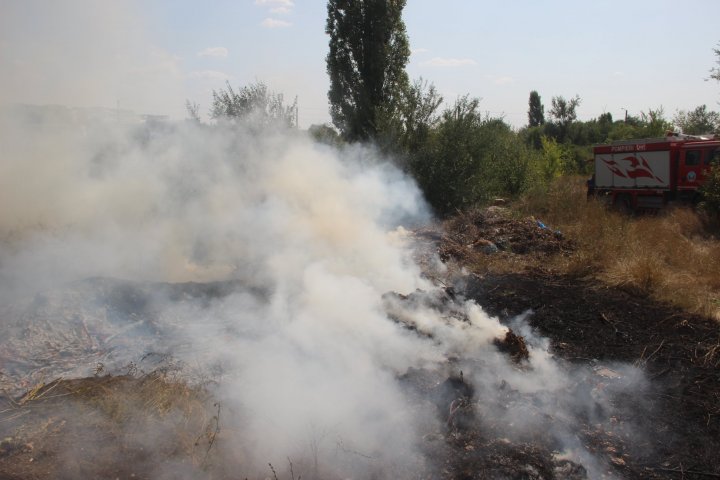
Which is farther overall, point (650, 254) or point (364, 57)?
point (364, 57)

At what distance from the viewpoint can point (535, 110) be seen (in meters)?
54.9

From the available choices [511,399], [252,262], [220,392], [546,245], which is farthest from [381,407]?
[546,245]

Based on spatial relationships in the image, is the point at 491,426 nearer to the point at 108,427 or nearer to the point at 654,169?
the point at 108,427

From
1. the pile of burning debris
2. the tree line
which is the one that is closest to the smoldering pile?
the pile of burning debris

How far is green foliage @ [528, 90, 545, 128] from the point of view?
5475cm

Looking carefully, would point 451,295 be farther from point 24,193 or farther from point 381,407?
point 24,193

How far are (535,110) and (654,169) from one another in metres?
44.8

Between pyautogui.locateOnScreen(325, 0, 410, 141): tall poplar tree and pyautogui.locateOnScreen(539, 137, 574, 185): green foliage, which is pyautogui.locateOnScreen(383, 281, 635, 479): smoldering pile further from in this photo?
pyautogui.locateOnScreen(539, 137, 574, 185): green foliage

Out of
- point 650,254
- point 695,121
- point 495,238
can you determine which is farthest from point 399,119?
point 695,121

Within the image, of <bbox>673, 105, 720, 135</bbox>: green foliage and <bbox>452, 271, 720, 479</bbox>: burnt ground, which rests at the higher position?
<bbox>673, 105, 720, 135</bbox>: green foliage

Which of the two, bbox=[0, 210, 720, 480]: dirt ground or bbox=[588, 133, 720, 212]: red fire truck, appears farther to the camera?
bbox=[588, 133, 720, 212]: red fire truck

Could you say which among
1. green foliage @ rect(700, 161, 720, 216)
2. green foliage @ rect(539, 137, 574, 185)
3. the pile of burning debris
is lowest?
the pile of burning debris

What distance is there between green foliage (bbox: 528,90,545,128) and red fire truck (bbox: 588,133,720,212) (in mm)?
42380

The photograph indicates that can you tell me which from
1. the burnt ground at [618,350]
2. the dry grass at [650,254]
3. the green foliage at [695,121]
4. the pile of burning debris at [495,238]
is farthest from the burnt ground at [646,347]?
the green foliage at [695,121]
